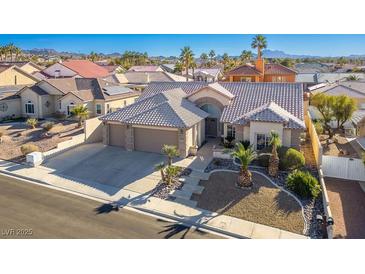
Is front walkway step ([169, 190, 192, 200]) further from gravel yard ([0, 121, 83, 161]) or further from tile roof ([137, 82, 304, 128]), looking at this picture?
gravel yard ([0, 121, 83, 161])

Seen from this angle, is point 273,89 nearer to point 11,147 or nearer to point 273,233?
point 273,233

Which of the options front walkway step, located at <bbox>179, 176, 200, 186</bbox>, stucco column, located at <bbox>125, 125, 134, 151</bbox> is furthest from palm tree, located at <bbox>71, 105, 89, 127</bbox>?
front walkway step, located at <bbox>179, 176, 200, 186</bbox>

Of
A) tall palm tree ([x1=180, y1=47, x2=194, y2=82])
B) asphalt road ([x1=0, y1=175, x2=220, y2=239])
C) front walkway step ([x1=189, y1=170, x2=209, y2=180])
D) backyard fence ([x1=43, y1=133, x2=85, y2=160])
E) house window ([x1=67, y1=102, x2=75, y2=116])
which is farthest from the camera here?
tall palm tree ([x1=180, y1=47, x2=194, y2=82])

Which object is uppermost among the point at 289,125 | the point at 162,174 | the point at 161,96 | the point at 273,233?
the point at 161,96

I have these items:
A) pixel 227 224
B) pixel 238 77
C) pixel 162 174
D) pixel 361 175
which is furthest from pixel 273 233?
pixel 238 77

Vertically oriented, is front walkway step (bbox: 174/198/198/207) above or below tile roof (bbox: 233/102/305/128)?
below

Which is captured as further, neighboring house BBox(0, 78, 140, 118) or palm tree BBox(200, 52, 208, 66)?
palm tree BBox(200, 52, 208, 66)

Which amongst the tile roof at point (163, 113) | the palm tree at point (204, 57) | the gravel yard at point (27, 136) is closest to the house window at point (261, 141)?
the tile roof at point (163, 113)
